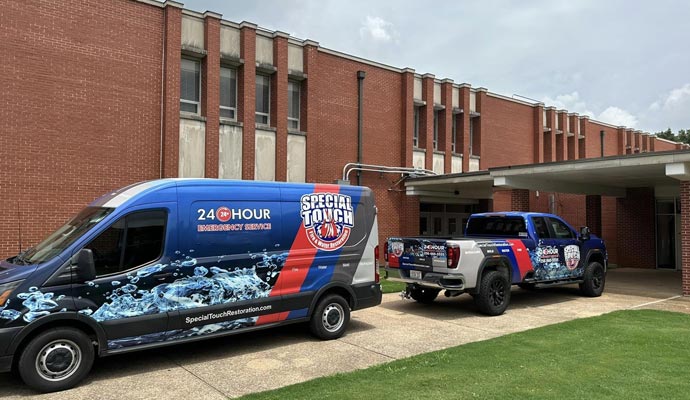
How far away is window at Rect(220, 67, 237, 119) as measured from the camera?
15.7 m

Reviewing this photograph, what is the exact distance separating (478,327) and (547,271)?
122 inches

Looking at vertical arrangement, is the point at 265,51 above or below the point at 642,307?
above

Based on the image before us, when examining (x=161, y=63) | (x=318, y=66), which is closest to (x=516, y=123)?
(x=318, y=66)

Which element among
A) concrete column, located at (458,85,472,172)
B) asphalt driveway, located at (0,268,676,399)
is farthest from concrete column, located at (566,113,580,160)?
asphalt driveway, located at (0,268,676,399)

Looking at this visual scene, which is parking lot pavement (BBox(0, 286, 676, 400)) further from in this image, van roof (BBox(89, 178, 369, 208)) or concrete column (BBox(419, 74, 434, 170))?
concrete column (BBox(419, 74, 434, 170))

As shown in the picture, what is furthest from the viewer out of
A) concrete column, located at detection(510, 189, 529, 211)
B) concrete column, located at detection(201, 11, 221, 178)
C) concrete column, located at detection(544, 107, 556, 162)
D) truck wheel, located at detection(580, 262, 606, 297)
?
concrete column, located at detection(544, 107, 556, 162)

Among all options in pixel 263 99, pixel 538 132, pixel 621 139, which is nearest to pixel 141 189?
pixel 263 99

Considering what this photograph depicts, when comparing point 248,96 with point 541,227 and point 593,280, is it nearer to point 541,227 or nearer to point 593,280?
point 541,227

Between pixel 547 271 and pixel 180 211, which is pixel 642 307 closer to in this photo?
pixel 547 271

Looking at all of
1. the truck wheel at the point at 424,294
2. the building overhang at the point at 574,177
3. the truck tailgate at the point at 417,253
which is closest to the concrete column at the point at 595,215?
the building overhang at the point at 574,177

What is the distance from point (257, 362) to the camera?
6.58 metres

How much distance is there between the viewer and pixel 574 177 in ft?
50.7

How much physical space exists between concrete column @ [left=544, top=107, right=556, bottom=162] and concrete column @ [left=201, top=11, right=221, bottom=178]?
1757 centimetres

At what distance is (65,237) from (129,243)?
0.78 m
